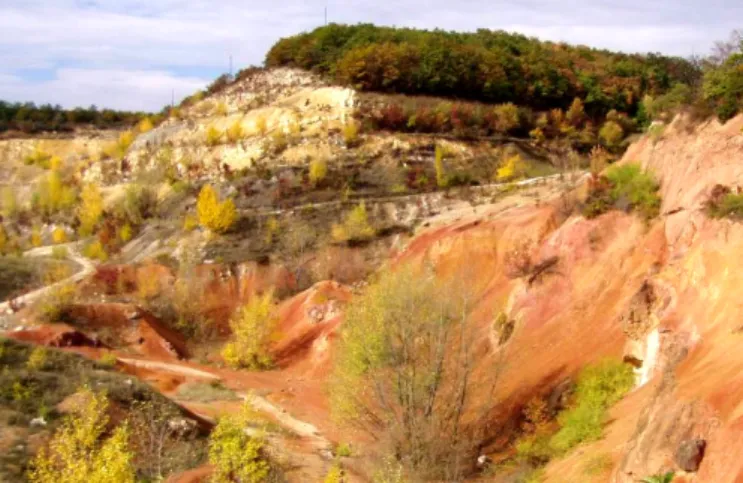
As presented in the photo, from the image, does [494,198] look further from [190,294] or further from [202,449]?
[202,449]

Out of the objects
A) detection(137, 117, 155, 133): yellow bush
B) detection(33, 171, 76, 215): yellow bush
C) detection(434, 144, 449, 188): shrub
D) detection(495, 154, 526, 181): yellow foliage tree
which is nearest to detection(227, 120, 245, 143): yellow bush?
detection(137, 117, 155, 133): yellow bush

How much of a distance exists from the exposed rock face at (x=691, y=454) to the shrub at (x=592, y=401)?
20.0ft

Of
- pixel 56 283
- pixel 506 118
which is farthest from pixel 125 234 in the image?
pixel 506 118

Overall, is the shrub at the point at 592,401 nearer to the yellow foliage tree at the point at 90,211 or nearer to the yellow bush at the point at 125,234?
the yellow bush at the point at 125,234

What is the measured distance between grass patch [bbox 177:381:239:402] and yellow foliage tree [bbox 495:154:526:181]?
29.3 m

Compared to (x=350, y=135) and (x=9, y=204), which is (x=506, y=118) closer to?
(x=350, y=135)

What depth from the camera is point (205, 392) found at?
39094 millimetres

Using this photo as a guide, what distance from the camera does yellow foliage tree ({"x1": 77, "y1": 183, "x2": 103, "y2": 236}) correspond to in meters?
75.4

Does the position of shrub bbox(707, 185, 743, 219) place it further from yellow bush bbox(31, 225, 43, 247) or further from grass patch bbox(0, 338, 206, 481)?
yellow bush bbox(31, 225, 43, 247)

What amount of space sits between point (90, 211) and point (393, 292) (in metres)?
57.0

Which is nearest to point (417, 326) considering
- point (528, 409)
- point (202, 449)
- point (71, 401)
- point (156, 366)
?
point (528, 409)

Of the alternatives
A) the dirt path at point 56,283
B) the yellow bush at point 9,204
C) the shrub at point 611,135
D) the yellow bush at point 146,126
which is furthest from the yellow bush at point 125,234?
the shrub at point 611,135

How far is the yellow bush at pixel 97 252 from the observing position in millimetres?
66250

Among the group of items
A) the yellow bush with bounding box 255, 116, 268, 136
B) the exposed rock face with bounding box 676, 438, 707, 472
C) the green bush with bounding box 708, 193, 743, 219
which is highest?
the yellow bush with bounding box 255, 116, 268, 136
